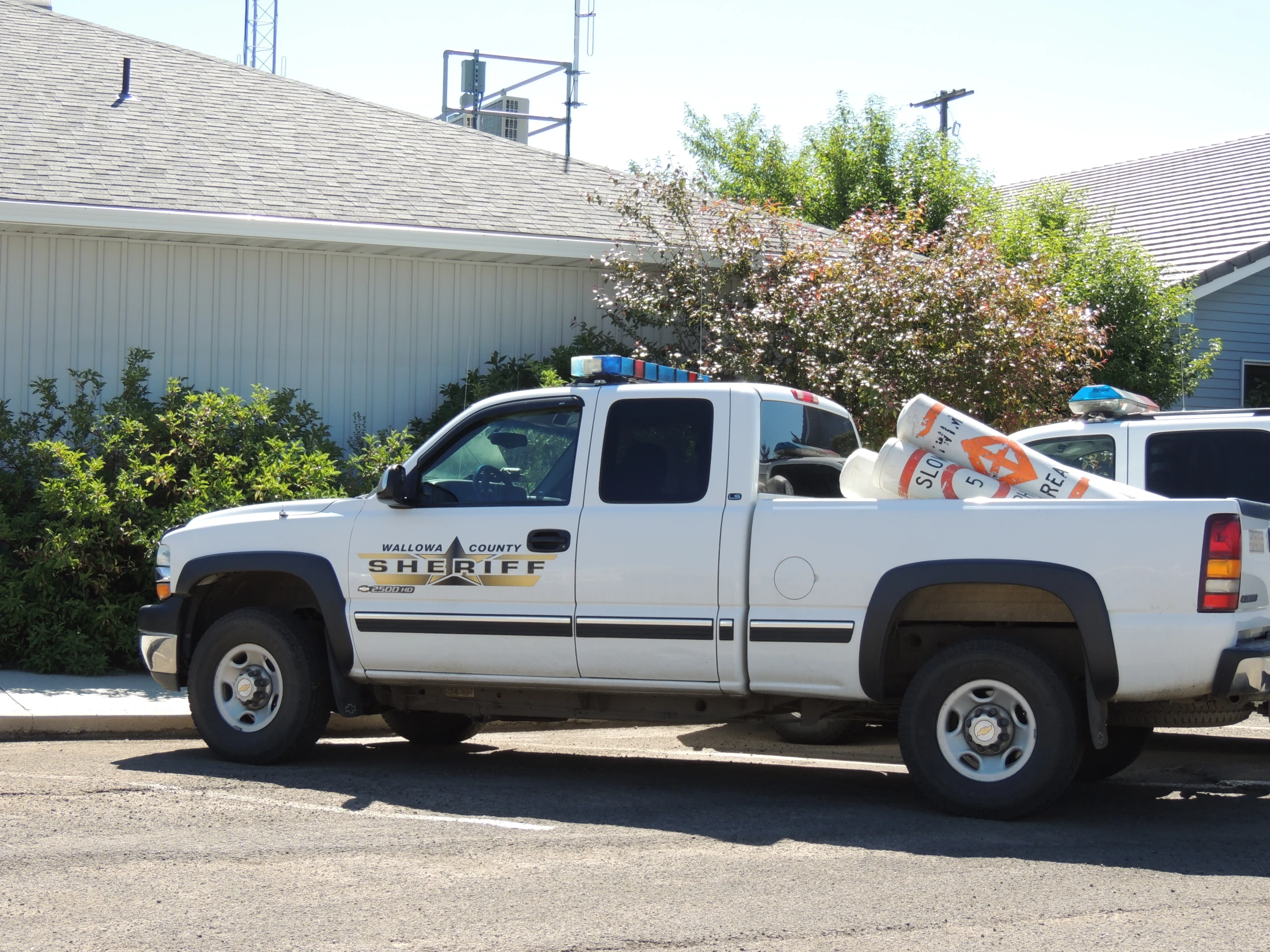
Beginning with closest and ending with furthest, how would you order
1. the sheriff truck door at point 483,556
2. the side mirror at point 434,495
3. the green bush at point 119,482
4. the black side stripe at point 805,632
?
the black side stripe at point 805,632 < the sheriff truck door at point 483,556 < the side mirror at point 434,495 < the green bush at point 119,482

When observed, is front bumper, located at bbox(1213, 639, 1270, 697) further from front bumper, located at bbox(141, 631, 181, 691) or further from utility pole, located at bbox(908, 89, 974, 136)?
utility pole, located at bbox(908, 89, 974, 136)

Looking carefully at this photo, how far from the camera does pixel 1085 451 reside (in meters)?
8.75

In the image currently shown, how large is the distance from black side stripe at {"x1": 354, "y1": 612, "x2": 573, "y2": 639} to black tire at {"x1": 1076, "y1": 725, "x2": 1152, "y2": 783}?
9.84 ft

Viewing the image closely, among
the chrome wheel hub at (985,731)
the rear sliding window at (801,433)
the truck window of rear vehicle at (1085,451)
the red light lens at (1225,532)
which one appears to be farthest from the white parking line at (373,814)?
the truck window of rear vehicle at (1085,451)

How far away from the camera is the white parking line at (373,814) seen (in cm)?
637

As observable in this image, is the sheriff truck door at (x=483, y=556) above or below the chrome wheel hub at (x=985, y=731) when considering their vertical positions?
above

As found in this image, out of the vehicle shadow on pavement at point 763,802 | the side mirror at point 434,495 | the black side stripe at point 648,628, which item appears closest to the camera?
the vehicle shadow on pavement at point 763,802

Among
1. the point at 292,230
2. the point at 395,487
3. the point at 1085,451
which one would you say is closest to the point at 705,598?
the point at 395,487

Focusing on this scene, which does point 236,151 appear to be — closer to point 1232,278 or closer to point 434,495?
point 434,495

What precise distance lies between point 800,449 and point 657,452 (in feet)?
2.85

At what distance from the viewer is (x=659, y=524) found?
23.0ft

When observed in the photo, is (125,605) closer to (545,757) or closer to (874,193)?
(545,757)

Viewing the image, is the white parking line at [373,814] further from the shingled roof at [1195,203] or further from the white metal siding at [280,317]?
the shingled roof at [1195,203]

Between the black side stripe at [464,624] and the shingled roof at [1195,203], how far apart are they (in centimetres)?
1370
